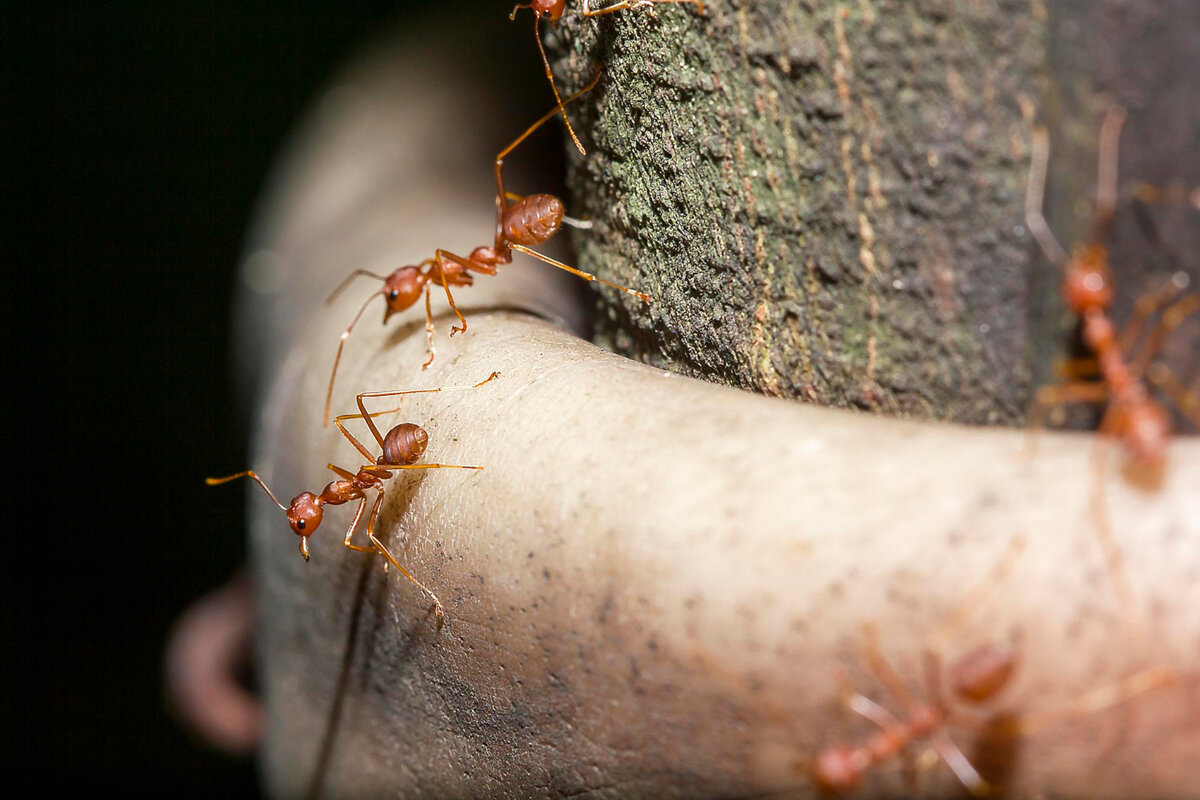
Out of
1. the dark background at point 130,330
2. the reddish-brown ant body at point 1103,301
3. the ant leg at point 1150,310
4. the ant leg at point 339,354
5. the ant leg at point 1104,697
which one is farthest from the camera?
the dark background at point 130,330

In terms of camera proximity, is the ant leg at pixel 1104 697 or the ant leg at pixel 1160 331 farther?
the ant leg at pixel 1160 331

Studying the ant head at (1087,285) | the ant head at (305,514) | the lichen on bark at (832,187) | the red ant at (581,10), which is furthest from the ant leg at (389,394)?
the ant head at (1087,285)

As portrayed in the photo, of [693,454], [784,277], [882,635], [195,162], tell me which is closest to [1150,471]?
[882,635]

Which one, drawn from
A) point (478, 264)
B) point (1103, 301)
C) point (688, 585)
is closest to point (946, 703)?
point (688, 585)

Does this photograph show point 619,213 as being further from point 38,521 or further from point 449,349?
point 38,521

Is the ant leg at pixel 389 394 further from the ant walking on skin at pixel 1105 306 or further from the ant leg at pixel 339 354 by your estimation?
the ant walking on skin at pixel 1105 306
